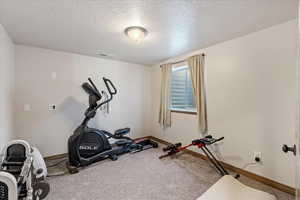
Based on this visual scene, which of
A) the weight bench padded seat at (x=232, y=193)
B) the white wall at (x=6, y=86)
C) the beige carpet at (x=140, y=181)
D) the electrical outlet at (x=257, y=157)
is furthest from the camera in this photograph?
the electrical outlet at (x=257, y=157)

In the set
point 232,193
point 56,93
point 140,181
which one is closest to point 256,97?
point 232,193

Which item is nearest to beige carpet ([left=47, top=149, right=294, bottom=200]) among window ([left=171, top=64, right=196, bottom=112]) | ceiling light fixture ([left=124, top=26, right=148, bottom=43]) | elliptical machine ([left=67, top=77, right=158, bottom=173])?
elliptical machine ([left=67, top=77, right=158, bottom=173])

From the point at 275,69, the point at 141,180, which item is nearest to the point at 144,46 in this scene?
the point at 275,69

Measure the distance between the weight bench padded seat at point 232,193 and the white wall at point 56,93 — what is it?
2.58 meters

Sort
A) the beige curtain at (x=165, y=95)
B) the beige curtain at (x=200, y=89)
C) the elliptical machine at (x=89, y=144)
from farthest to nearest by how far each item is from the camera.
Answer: the beige curtain at (x=165, y=95) → the beige curtain at (x=200, y=89) → the elliptical machine at (x=89, y=144)

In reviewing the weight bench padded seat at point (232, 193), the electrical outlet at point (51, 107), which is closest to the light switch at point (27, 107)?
the electrical outlet at point (51, 107)

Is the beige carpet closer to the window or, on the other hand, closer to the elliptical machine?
the elliptical machine

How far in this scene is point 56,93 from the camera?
9.48 feet

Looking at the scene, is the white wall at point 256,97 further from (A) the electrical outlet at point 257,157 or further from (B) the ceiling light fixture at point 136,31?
(B) the ceiling light fixture at point 136,31

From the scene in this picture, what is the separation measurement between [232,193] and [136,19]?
2408mm

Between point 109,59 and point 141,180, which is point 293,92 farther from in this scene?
point 109,59

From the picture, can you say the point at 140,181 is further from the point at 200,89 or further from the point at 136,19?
→ the point at 136,19

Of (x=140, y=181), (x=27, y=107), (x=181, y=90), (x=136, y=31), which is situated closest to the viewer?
(x=136, y=31)

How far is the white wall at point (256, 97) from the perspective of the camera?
1.83m
